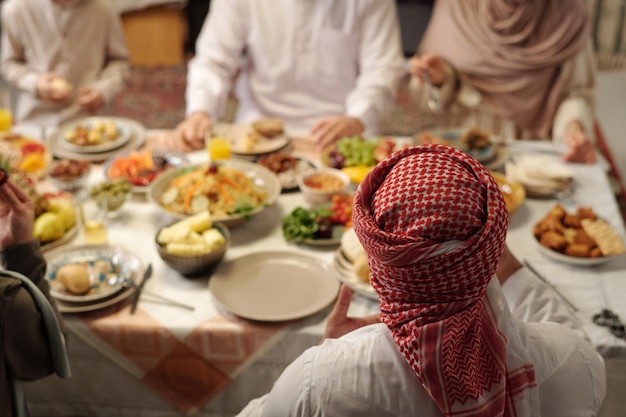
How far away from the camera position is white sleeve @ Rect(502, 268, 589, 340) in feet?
4.88

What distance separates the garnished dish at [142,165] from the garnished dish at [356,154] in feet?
1.92

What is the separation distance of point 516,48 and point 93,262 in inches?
85.4

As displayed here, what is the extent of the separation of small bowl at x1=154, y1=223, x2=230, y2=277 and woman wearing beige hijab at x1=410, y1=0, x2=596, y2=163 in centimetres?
145

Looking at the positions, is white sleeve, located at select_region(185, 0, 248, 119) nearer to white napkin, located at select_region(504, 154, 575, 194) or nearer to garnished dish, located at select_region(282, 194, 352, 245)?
garnished dish, located at select_region(282, 194, 352, 245)

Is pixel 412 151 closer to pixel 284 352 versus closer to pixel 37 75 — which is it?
→ pixel 284 352

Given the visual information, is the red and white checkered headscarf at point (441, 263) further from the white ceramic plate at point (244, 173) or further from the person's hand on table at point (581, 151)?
the person's hand on table at point (581, 151)

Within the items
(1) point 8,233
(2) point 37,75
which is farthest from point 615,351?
(2) point 37,75

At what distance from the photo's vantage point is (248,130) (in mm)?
2738

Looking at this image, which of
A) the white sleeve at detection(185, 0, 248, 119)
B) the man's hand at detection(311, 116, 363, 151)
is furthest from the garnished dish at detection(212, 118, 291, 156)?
the white sleeve at detection(185, 0, 248, 119)

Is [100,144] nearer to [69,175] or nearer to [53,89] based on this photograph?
[69,175]

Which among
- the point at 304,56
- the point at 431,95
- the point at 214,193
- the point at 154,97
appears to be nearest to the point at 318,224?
the point at 214,193

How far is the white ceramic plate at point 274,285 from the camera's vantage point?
1.68 m

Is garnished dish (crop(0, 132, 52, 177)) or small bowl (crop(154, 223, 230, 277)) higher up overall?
small bowl (crop(154, 223, 230, 277))

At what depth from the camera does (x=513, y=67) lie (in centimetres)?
296
